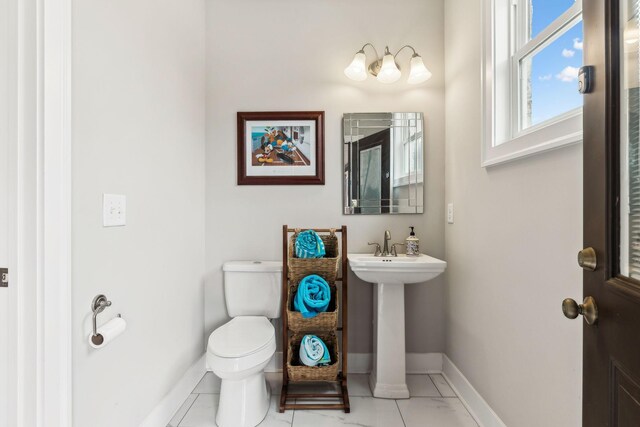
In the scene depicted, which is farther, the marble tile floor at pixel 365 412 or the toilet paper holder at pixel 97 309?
the marble tile floor at pixel 365 412

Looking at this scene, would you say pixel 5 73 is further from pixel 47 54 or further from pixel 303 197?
pixel 303 197

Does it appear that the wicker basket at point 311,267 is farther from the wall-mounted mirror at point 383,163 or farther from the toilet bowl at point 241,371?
the wall-mounted mirror at point 383,163

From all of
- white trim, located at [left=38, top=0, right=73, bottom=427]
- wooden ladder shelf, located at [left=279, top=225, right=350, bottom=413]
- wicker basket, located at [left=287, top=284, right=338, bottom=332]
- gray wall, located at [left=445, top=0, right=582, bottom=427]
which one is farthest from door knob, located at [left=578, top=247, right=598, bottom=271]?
white trim, located at [left=38, top=0, right=73, bottom=427]

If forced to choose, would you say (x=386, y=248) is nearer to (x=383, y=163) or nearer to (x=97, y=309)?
(x=383, y=163)

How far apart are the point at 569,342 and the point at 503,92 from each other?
3.61ft

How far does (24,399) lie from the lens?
0.91 metres

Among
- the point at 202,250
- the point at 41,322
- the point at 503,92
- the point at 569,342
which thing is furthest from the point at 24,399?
the point at 503,92

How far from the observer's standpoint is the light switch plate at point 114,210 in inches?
45.8

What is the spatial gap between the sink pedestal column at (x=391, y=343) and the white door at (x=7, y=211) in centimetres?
156

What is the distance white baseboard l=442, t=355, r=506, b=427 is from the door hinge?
6.33ft

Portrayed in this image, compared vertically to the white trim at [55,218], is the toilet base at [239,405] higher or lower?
lower

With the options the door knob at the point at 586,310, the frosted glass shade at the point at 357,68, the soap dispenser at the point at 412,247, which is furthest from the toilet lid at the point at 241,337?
the frosted glass shade at the point at 357,68

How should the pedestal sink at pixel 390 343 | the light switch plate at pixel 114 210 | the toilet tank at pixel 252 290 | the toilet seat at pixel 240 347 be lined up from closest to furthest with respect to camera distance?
the light switch plate at pixel 114 210 < the toilet seat at pixel 240 347 < the pedestal sink at pixel 390 343 < the toilet tank at pixel 252 290

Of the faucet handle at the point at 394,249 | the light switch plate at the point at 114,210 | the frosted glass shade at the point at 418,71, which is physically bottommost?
the faucet handle at the point at 394,249
